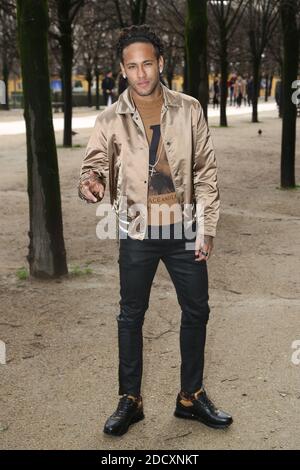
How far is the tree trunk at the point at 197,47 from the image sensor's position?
333 inches

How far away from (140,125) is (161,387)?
1.63 m

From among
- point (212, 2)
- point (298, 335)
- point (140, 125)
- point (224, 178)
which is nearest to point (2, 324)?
point (298, 335)

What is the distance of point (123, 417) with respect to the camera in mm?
3414

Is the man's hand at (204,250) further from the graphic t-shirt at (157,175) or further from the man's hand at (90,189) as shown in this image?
the man's hand at (90,189)

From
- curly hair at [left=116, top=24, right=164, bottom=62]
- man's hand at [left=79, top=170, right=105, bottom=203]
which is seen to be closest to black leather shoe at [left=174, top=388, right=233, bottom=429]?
man's hand at [left=79, top=170, right=105, bottom=203]

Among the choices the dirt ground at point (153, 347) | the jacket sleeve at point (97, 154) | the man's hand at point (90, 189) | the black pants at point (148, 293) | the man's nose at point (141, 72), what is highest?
the man's nose at point (141, 72)

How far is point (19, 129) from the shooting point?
23.4 meters

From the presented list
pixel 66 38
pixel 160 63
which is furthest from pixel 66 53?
pixel 160 63

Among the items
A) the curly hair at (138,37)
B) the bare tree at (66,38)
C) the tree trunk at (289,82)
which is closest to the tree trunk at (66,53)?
the bare tree at (66,38)

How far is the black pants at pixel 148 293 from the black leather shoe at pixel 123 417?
0.18ft

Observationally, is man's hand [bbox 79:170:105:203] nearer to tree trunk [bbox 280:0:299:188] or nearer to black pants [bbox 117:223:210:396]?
black pants [bbox 117:223:210:396]

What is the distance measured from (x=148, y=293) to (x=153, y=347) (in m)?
1.35

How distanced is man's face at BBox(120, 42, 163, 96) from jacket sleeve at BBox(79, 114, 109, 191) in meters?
0.25

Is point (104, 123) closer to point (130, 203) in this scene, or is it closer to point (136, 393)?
point (130, 203)
